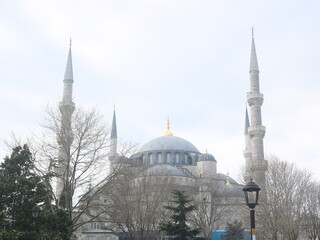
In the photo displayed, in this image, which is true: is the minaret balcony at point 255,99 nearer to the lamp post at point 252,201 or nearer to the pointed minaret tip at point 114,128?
the pointed minaret tip at point 114,128

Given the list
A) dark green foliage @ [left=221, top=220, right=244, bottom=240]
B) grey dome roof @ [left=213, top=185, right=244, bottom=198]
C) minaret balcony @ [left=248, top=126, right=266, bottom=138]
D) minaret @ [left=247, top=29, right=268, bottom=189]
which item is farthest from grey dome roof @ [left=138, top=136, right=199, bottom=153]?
dark green foliage @ [left=221, top=220, right=244, bottom=240]

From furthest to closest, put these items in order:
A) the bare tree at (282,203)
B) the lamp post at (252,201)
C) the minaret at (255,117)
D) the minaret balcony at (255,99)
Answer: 1. the minaret balcony at (255,99)
2. the minaret at (255,117)
3. the bare tree at (282,203)
4. the lamp post at (252,201)

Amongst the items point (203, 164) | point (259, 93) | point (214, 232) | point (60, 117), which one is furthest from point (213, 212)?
point (60, 117)

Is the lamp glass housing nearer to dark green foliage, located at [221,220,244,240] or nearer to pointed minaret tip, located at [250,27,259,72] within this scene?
dark green foliage, located at [221,220,244,240]

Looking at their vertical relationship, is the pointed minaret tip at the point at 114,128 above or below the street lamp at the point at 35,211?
above

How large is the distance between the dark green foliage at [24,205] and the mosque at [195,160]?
12.7 m

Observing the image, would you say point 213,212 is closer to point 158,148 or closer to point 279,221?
point 279,221

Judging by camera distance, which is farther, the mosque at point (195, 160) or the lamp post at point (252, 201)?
the mosque at point (195, 160)

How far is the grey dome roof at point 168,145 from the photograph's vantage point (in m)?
68.0

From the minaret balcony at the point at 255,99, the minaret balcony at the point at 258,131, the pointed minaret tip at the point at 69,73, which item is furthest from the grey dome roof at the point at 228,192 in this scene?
the pointed minaret tip at the point at 69,73

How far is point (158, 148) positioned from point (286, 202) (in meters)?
37.2

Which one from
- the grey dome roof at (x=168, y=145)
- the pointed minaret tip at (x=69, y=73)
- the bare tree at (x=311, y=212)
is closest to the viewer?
the bare tree at (x=311, y=212)

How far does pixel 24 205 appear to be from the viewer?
59.1ft

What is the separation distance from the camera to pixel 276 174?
34438mm
